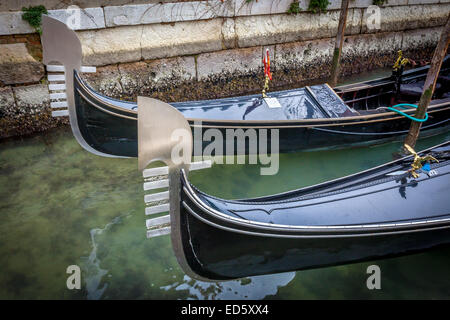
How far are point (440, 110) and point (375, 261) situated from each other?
215 cm

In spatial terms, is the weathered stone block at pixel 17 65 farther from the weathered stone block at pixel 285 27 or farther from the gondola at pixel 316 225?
the gondola at pixel 316 225

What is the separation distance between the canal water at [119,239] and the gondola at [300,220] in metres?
0.25

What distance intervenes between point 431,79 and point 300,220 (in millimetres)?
2075

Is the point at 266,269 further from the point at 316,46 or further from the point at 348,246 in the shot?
the point at 316,46

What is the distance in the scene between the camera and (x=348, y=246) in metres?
2.29

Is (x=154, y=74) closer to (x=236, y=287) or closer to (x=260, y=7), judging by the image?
(x=260, y=7)

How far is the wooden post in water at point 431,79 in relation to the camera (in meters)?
3.11

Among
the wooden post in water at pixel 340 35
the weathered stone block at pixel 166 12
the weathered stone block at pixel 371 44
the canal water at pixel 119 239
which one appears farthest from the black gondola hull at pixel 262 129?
the weathered stone block at pixel 371 44

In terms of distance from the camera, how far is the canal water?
2512 millimetres

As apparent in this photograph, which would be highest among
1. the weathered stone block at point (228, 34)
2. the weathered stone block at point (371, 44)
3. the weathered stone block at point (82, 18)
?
the weathered stone block at point (82, 18)

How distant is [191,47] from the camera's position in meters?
4.61

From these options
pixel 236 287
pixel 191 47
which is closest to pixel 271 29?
pixel 191 47

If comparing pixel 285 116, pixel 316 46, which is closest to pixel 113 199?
pixel 285 116

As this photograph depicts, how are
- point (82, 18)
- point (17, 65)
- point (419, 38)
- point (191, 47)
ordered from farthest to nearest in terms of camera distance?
point (419, 38) < point (191, 47) < point (82, 18) < point (17, 65)
